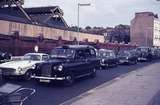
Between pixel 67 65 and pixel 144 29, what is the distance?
10192 cm

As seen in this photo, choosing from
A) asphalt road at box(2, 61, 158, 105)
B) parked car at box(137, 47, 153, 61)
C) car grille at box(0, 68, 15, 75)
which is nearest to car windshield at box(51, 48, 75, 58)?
asphalt road at box(2, 61, 158, 105)

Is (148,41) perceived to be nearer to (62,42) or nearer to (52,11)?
(52,11)

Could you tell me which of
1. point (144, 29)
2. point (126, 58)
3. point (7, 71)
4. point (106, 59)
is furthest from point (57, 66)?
point (144, 29)

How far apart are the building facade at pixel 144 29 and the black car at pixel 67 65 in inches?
3751

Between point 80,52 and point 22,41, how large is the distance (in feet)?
52.8

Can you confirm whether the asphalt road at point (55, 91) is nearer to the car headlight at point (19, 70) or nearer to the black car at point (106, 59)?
the car headlight at point (19, 70)

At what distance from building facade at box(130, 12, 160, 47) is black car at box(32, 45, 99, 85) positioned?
95279 mm

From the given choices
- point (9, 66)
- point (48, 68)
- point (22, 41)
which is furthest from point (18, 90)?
point (22, 41)

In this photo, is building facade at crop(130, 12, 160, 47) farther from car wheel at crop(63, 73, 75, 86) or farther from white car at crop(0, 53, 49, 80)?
car wheel at crop(63, 73, 75, 86)

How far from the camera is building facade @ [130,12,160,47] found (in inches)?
4498

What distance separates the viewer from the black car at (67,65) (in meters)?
16.0

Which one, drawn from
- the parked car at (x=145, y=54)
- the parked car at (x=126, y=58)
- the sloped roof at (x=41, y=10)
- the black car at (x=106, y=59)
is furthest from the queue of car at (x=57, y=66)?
the sloped roof at (x=41, y=10)

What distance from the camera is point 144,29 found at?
379 ft

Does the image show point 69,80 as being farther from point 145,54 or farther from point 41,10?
point 41,10
